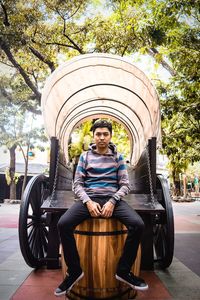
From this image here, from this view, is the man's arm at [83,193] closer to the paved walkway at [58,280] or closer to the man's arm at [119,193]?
the man's arm at [119,193]

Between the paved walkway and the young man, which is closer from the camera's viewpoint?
the young man

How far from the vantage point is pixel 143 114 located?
16.4 feet

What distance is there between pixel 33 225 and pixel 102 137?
1.97 metres

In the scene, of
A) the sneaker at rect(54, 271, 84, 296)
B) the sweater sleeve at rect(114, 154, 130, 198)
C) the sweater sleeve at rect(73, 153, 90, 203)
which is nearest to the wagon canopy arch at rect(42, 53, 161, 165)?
the sweater sleeve at rect(114, 154, 130, 198)

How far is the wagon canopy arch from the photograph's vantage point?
4199mm

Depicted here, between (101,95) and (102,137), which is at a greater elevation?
(101,95)

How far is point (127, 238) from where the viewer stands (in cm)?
254

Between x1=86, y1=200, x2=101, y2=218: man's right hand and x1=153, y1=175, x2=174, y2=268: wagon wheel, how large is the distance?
145 centimetres

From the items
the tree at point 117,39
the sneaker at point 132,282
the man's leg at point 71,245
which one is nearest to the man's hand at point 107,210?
the man's leg at point 71,245

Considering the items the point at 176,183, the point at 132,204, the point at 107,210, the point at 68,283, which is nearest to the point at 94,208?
the point at 107,210

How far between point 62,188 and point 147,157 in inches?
55.8

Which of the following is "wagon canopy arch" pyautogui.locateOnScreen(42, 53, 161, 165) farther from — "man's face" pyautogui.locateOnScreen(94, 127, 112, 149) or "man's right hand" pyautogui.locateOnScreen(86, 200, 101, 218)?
"man's right hand" pyautogui.locateOnScreen(86, 200, 101, 218)

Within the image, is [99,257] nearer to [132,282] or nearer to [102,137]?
[132,282]

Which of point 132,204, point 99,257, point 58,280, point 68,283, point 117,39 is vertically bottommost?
point 58,280
